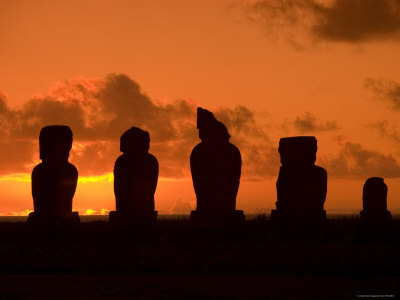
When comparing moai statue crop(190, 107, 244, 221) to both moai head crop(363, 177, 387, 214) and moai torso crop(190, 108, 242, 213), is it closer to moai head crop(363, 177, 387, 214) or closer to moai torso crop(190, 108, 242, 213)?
moai torso crop(190, 108, 242, 213)

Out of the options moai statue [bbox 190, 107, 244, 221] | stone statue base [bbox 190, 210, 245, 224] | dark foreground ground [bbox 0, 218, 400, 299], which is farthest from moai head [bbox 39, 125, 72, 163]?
stone statue base [bbox 190, 210, 245, 224]

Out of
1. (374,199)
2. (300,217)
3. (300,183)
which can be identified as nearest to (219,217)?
(300,217)

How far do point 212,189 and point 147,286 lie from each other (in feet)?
31.6

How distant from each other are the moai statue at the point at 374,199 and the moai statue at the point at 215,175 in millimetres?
7547

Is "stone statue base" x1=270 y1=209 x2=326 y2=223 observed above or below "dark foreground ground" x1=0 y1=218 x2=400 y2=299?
above

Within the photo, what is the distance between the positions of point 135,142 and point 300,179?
5062mm

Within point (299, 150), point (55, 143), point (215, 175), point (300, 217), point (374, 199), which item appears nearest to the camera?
point (215, 175)

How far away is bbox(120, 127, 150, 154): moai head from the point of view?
822 inches

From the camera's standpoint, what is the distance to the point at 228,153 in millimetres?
20938

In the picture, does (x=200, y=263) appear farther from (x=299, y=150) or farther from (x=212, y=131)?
(x=299, y=150)

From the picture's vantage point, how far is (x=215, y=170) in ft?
68.2

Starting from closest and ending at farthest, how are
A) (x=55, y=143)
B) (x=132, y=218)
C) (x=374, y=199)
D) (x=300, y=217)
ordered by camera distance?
(x=132, y=218), (x=55, y=143), (x=300, y=217), (x=374, y=199)

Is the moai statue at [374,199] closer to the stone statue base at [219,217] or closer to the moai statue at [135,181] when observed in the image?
the stone statue base at [219,217]

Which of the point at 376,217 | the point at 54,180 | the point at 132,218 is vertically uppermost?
the point at 54,180
